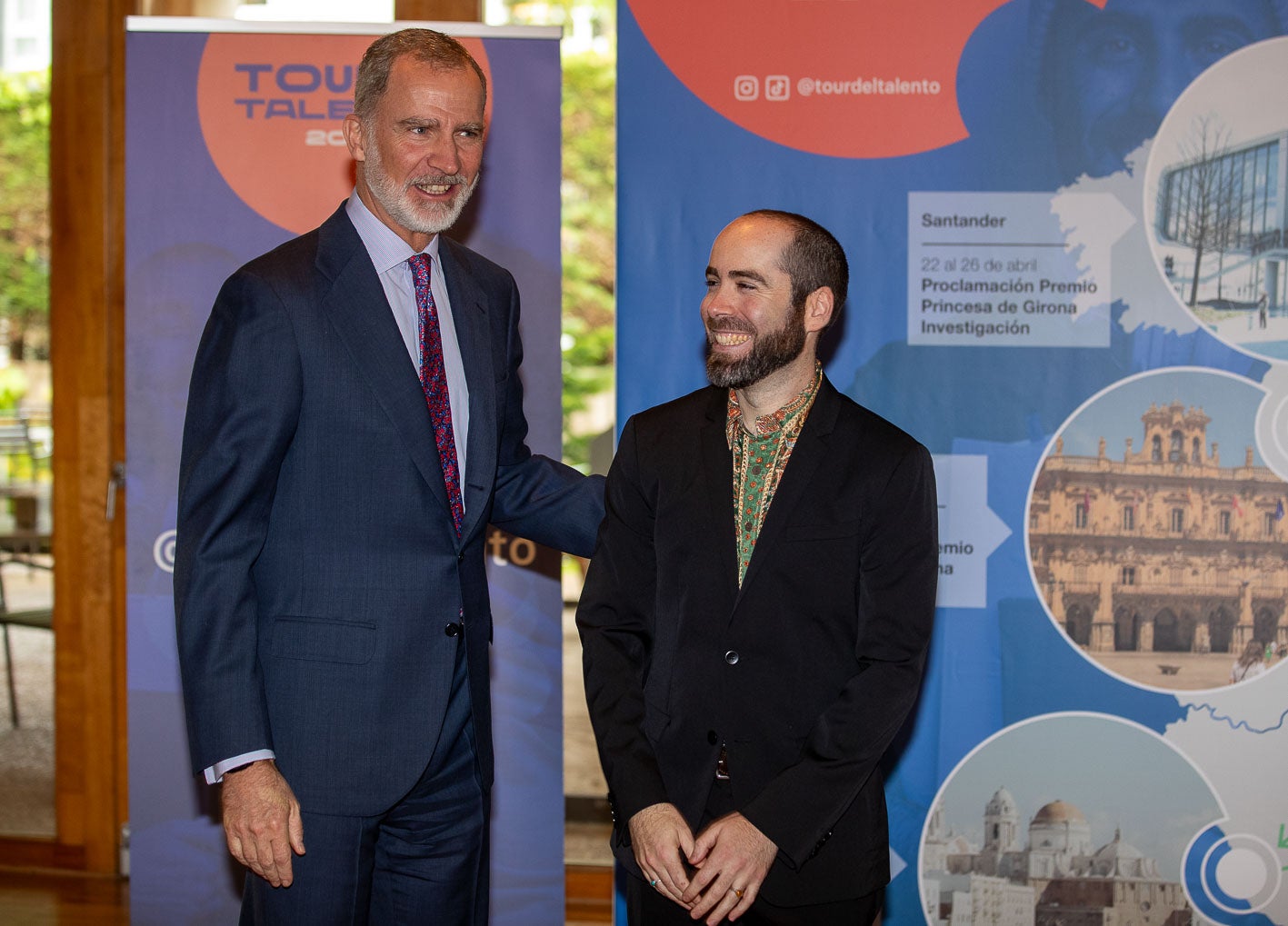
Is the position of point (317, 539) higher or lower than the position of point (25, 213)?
lower

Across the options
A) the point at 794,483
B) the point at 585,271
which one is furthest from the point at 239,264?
the point at 585,271

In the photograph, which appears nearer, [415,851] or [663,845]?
[663,845]

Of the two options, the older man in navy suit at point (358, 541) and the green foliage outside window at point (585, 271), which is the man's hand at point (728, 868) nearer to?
the older man in navy suit at point (358, 541)

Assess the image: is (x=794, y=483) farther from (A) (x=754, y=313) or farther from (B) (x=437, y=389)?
(B) (x=437, y=389)

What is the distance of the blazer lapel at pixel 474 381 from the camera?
2.27 metres

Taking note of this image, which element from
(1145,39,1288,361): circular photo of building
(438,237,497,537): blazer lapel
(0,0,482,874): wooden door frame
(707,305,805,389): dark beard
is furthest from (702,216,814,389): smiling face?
(0,0,482,874): wooden door frame

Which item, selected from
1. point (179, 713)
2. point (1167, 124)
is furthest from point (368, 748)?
point (1167, 124)

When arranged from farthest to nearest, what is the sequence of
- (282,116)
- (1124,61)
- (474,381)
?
(282,116)
(1124,61)
(474,381)

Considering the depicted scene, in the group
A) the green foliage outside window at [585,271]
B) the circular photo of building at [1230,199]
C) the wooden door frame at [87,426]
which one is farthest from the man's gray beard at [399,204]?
the green foliage outside window at [585,271]

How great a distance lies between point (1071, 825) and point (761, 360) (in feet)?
5.46

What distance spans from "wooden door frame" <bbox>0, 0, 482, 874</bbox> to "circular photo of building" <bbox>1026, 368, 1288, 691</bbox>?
3.17m

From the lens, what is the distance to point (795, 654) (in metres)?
2.10

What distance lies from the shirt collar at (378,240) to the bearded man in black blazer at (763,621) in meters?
0.60

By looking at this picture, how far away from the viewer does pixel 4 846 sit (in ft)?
14.4
